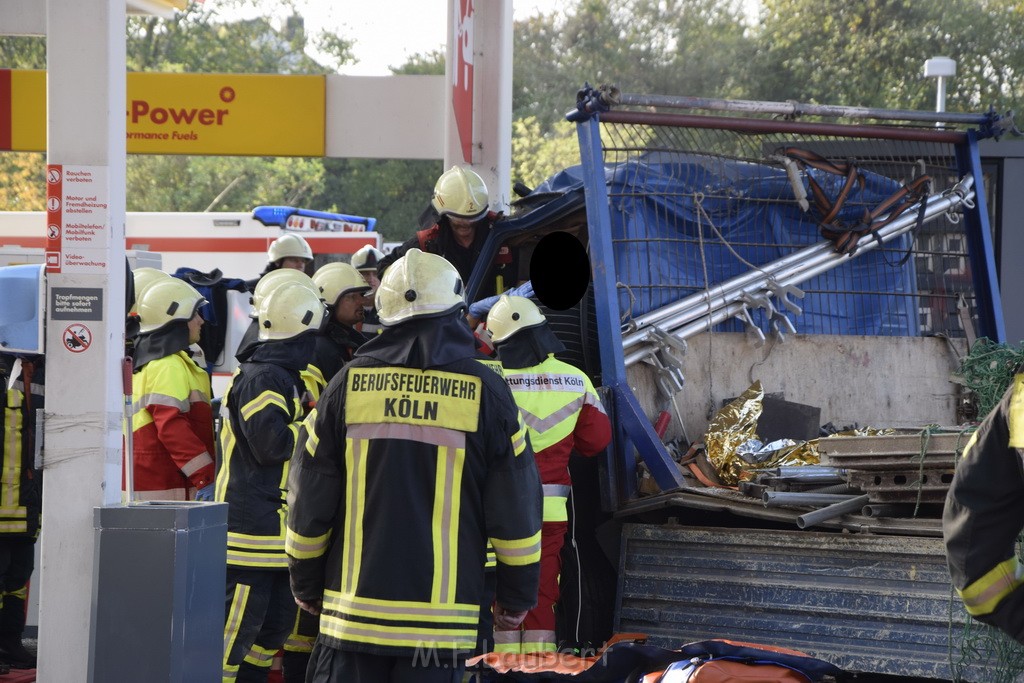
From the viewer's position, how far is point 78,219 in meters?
5.82

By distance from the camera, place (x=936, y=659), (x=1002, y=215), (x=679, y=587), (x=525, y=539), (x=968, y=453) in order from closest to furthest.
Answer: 1. (x=968, y=453)
2. (x=525, y=539)
3. (x=936, y=659)
4. (x=679, y=587)
5. (x=1002, y=215)

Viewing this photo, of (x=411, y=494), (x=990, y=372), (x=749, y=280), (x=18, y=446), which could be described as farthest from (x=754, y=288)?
(x=18, y=446)

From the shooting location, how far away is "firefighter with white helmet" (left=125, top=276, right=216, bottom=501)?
6840 mm

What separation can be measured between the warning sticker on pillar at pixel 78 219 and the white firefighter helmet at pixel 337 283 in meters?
1.73

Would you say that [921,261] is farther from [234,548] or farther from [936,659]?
[234,548]

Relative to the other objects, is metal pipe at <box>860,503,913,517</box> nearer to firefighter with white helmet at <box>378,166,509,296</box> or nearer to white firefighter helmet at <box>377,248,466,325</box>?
white firefighter helmet at <box>377,248,466,325</box>

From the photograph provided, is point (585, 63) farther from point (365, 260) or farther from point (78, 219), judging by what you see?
point (78, 219)

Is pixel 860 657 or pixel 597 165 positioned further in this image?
pixel 597 165

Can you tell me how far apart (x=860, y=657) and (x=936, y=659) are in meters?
0.33

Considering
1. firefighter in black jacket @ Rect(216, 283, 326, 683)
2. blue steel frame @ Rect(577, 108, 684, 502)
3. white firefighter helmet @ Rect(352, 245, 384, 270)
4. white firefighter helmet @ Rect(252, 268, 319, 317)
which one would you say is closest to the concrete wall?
blue steel frame @ Rect(577, 108, 684, 502)

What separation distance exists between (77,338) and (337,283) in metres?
1.88

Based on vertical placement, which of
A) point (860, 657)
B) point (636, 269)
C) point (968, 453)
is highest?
point (636, 269)

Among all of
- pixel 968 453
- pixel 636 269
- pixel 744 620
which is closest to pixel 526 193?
pixel 636 269

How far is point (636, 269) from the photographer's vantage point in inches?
292
